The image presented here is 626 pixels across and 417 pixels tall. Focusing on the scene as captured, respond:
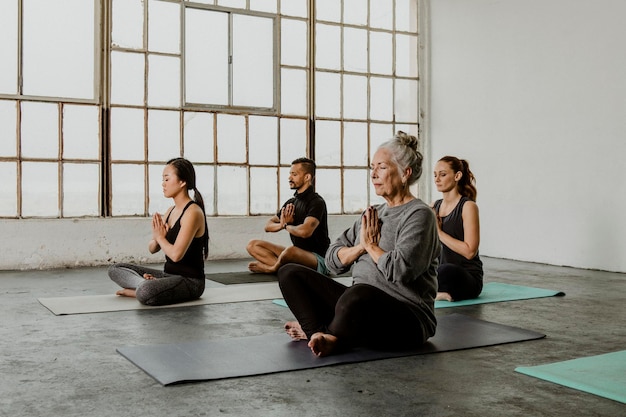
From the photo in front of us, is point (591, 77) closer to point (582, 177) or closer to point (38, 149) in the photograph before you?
point (582, 177)

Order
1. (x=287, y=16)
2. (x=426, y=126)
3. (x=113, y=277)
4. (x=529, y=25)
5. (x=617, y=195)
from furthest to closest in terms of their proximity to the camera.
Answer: (x=426, y=126) → (x=287, y=16) → (x=529, y=25) → (x=617, y=195) → (x=113, y=277)

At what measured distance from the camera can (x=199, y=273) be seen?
15.0ft

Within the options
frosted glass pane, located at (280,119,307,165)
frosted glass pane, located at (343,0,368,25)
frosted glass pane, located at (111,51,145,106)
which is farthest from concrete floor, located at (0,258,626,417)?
frosted glass pane, located at (343,0,368,25)

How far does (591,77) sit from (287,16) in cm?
333

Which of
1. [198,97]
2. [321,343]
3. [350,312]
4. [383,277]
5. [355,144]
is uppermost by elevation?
[198,97]

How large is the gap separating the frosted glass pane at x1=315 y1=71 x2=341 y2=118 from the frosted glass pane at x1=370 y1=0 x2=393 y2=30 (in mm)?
889

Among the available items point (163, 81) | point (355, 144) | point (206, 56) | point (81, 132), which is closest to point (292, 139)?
point (355, 144)

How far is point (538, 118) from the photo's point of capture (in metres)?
7.32

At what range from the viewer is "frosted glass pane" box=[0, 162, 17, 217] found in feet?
21.5

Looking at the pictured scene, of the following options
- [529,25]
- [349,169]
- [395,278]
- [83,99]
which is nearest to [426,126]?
[349,169]

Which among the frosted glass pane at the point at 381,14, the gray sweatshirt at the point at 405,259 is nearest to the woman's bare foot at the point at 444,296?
the gray sweatshirt at the point at 405,259

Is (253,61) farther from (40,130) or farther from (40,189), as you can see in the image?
(40,189)

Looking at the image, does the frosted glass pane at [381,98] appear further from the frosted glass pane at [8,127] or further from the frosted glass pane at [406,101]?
the frosted glass pane at [8,127]

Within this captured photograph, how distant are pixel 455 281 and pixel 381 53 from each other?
4704 mm
